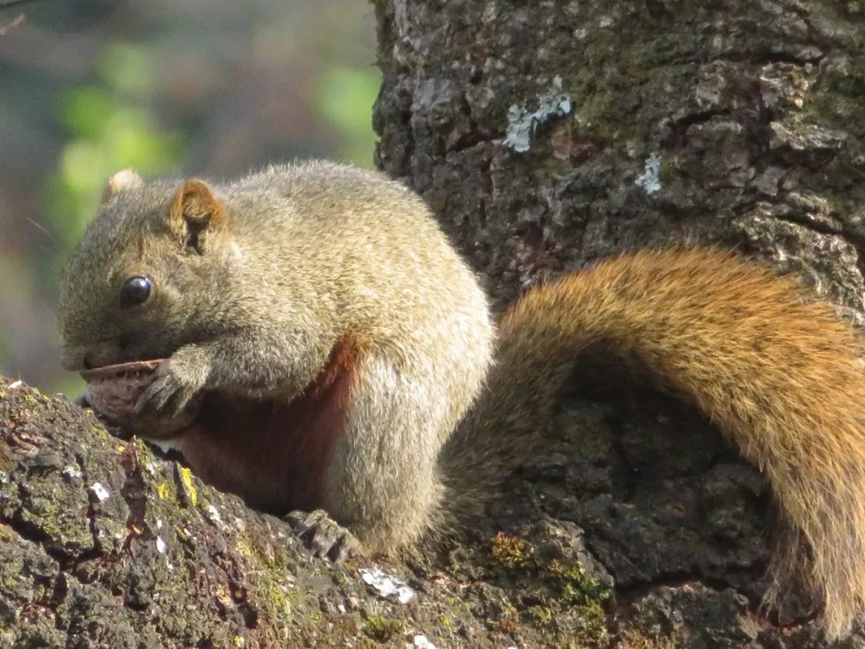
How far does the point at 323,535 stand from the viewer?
6.95 feet

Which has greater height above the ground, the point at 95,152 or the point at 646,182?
the point at 646,182

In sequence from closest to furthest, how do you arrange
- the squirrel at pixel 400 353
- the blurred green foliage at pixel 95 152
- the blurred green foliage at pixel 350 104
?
the squirrel at pixel 400 353 < the blurred green foliage at pixel 95 152 < the blurred green foliage at pixel 350 104

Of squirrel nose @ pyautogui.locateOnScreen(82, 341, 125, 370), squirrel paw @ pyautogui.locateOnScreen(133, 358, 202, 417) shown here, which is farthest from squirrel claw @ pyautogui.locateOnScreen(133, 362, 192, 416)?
squirrel nose @ pyautogui.locateOnScreen(82, 341, 125, 370)

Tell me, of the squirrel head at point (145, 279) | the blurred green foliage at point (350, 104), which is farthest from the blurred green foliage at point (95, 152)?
the squirrel head at point (145, 279)

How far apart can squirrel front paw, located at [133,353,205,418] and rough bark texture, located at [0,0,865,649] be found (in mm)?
347

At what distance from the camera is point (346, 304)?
242cm

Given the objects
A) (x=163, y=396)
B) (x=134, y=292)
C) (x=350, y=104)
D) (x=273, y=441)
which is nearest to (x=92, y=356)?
(x=134, y=292)

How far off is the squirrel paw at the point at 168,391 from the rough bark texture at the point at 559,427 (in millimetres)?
346

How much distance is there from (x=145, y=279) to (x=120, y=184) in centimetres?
53

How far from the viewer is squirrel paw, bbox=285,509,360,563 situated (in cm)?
208

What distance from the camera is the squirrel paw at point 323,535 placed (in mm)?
2082

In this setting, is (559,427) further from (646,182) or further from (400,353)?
(646,182)

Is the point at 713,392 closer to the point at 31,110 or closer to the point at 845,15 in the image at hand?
the point at 845,15

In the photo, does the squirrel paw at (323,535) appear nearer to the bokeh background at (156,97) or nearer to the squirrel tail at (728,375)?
the squirrel tail at (728,375)
